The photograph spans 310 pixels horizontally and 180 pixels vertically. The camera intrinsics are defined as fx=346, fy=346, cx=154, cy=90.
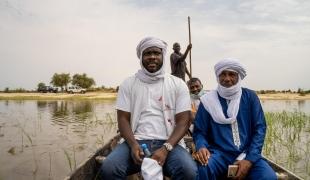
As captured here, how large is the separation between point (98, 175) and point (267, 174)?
Result: 2.00 meters

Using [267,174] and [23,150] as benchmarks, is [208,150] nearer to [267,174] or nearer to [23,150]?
[267,174]

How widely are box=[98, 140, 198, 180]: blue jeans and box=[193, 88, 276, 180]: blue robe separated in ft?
0.45

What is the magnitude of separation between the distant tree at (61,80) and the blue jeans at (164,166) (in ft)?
219

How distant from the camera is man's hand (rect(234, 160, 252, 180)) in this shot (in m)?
3.11

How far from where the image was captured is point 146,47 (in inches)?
139

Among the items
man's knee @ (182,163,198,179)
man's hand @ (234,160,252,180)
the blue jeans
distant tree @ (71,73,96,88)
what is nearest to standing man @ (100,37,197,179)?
the blue jeans

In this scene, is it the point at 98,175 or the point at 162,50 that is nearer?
the point at 162,50

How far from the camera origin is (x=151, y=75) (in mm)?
3576

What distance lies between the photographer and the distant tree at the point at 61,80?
6781cm

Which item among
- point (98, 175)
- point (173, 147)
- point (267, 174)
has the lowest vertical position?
point (98, 175)

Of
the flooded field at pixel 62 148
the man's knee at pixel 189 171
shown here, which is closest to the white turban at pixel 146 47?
the man's knee at pixel 189 171

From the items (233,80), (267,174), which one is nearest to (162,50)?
(233,80)

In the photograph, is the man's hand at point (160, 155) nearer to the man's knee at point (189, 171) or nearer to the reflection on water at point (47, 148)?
the man's knee at point (189, 171)

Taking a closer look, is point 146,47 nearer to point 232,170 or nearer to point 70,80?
point 232,170
